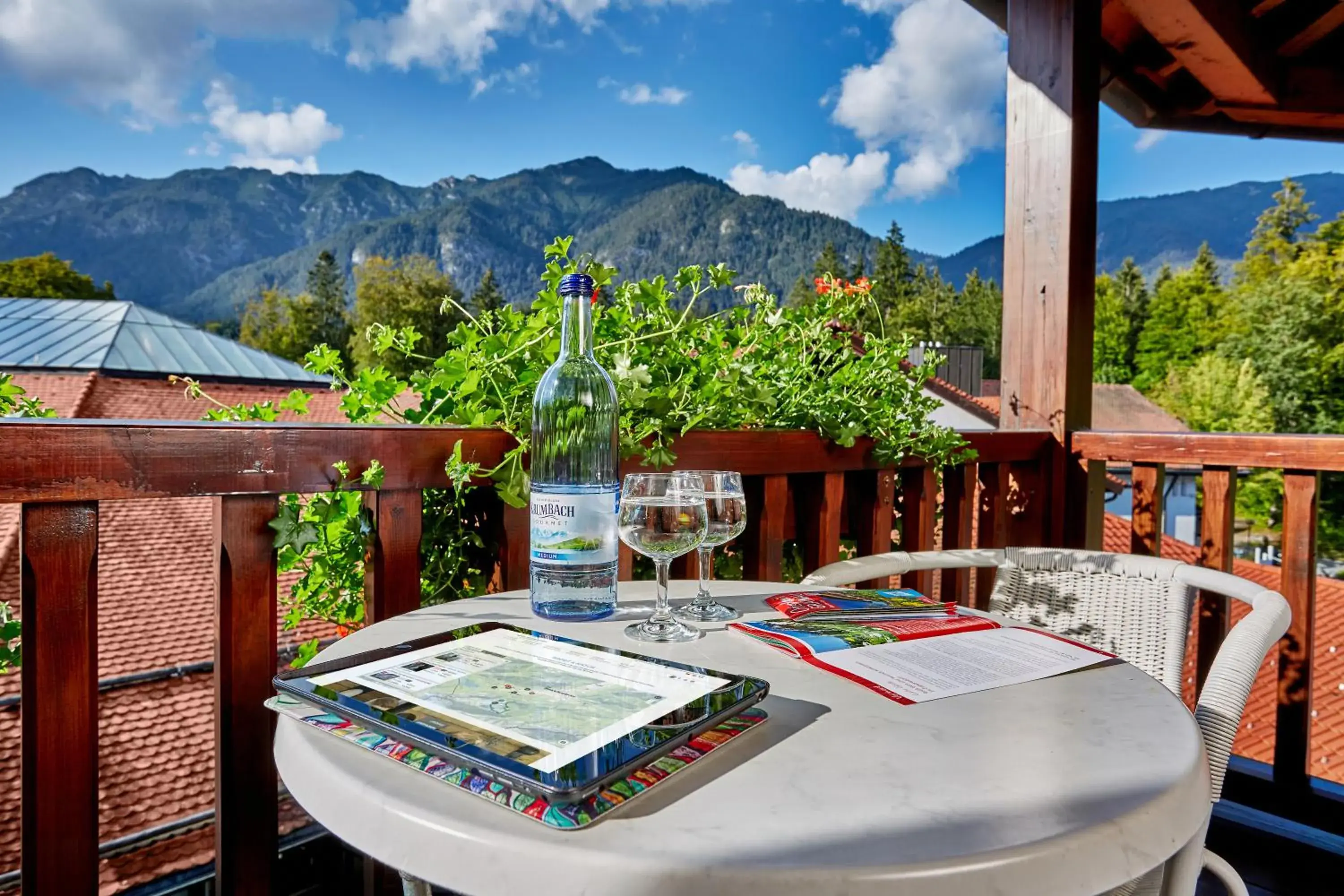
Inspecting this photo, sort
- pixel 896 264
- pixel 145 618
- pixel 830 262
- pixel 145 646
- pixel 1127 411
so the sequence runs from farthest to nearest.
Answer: pixel 896 264
pixel 830 262
pixel 1127 411
pixel 145 618
pixel 145 646

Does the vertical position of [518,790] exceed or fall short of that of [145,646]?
it exceeds it

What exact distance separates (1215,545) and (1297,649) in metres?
0.25

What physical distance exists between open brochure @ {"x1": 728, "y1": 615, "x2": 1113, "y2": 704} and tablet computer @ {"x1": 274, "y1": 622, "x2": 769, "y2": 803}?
0.42 ft

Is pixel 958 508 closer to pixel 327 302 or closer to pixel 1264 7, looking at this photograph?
pixel 1264 7

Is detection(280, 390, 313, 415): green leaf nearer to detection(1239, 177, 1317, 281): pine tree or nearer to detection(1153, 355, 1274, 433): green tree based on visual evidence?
detection(1153, 355, 1274, 433): green tree

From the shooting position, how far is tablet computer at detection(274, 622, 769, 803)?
45 cm

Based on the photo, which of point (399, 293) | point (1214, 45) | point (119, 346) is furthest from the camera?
point (399, 293)

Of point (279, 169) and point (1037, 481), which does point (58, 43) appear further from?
point (1037, 481)

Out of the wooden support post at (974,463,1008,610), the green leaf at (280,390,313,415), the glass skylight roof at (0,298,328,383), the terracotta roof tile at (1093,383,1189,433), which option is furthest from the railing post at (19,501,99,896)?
the terracotta roof tile at (1093,383,1189,433)

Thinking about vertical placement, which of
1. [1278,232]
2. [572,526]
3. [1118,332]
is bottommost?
[572,526]

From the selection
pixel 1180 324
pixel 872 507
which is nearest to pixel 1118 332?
pixel 1180 324

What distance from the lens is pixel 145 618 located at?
1036 centimetres

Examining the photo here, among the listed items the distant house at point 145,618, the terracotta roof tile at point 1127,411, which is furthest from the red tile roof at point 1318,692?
the terracotta roof tile at point 1127,411

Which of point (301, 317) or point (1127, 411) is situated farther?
point (301, 317)
